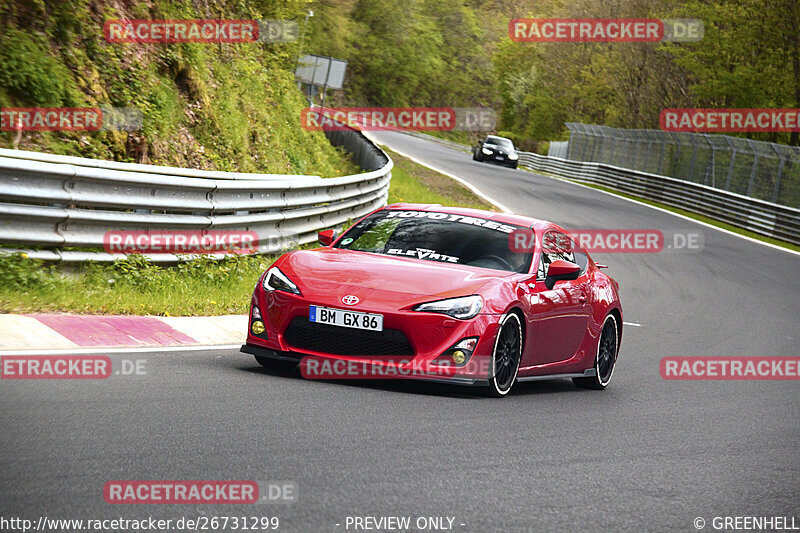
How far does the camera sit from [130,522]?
398 centimetres

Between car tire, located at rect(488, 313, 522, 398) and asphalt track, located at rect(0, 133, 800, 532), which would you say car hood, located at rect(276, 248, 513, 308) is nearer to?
car tire, located at rect(488, 313, 522, 398)

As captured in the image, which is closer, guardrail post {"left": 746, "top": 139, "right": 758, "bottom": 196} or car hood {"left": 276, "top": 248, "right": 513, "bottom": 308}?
car hood {"left": 276, "top": 248, "right": 513, "bottom": 308}

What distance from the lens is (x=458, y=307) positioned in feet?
24.4

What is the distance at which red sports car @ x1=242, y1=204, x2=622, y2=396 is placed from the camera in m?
7.31

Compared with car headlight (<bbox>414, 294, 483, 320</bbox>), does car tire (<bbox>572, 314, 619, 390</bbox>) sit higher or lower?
lower

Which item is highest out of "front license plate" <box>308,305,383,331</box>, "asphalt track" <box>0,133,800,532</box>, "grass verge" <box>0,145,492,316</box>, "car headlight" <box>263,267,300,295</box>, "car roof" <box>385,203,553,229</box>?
"car roof" <box>385,203,553,229</box>

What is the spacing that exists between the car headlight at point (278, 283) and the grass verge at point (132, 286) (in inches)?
74.1

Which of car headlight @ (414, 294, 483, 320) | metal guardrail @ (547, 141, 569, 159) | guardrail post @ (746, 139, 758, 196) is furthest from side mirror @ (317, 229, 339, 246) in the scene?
metal guardrail @ (547, 141, 569, 159)

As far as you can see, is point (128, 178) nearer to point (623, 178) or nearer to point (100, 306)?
point (100, 306)

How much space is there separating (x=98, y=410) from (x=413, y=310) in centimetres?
233

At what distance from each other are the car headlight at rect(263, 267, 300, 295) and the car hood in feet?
0.13

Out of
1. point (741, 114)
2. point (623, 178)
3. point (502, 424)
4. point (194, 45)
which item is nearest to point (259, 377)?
point (502, 424)

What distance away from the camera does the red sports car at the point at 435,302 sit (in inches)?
288

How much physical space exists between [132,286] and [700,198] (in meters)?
29.8
